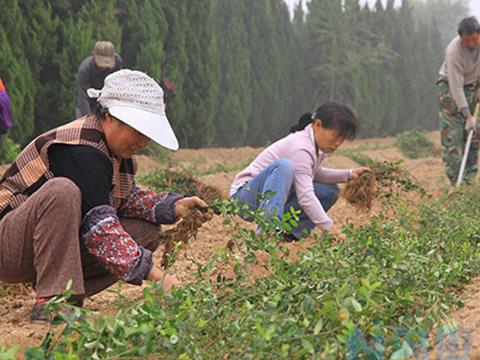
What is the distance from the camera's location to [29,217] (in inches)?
109

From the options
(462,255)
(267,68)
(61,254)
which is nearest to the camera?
(61,254)

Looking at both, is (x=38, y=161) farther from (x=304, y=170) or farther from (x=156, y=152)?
(x=156, y=152)

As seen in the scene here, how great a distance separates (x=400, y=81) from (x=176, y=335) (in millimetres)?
27365

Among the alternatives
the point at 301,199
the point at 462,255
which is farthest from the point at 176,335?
the point at 301,199

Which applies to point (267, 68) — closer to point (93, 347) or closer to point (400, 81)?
point (400, 81)

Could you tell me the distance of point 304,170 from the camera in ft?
14.1

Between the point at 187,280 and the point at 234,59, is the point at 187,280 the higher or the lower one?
the higher one

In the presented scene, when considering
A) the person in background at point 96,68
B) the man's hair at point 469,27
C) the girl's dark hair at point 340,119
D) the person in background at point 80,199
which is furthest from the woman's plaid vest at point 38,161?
the man's hair at point 469,27

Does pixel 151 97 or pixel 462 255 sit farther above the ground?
pixel 151 97

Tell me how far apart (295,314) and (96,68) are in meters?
5.74

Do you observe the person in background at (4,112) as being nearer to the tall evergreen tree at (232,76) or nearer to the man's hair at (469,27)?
the man's hair at (469,27)

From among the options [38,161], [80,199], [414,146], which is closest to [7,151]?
[38,161]

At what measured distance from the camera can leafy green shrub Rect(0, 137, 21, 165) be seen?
32.7ft

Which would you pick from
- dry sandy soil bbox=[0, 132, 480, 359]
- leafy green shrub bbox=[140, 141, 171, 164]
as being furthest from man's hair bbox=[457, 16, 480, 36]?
leafy green shrub bbox=[140, 141, 171, 164]
